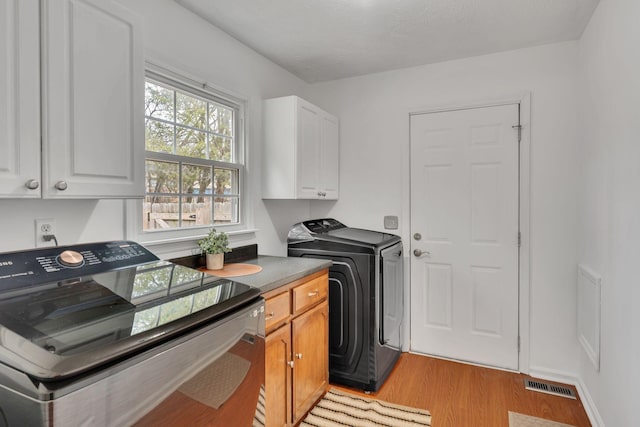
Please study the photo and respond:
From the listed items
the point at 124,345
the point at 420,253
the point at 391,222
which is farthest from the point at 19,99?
the point at 420,253

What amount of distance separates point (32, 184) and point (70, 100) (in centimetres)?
31

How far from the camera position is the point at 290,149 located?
8.95ft

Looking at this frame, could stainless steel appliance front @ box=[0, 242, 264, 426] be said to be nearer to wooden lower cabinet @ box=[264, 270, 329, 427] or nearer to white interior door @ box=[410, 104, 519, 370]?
wooden lower cabinet @ box=[264, 270, 329, 427]

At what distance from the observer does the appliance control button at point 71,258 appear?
1318 mm

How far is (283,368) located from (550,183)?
88.0 inches

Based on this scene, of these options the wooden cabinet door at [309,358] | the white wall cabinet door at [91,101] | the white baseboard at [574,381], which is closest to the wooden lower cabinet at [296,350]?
the wooden cabinet door at [309,358]

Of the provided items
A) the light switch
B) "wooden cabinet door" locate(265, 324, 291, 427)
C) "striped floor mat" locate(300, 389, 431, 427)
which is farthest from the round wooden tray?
the light switch

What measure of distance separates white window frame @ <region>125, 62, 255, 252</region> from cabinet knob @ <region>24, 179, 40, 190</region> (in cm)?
44

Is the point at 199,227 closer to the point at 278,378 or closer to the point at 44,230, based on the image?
the point at 44,230

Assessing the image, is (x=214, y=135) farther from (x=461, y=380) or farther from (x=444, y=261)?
(x=461, y=380)

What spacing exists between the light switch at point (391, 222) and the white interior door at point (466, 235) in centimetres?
15

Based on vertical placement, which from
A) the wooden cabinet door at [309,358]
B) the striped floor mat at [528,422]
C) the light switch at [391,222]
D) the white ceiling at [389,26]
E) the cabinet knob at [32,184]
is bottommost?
the striped floor mat at [528,422]

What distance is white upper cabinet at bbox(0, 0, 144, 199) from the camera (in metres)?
1.12

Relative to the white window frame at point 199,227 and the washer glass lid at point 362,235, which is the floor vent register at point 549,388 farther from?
the white window frame at point 199,227
